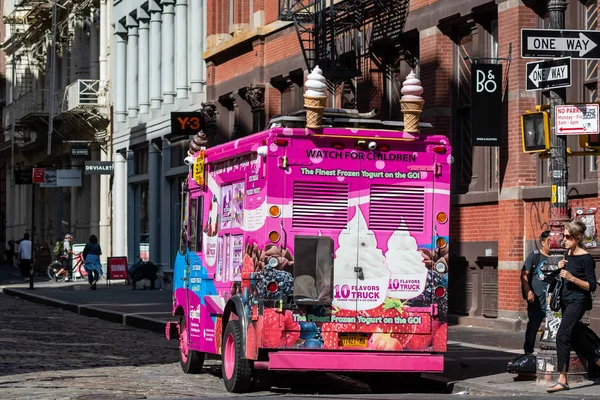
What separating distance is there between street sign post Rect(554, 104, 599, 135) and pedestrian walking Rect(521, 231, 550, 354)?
5.50ft

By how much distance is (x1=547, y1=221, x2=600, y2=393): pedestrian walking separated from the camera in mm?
14188

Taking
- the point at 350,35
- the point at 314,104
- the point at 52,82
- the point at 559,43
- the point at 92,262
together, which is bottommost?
the point at 92,262

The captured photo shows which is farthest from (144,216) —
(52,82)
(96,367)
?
(96,367)

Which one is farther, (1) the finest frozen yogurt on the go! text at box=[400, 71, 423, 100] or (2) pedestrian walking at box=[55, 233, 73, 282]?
(2) pedestrian walking at box=[55, 233, 73, 282]

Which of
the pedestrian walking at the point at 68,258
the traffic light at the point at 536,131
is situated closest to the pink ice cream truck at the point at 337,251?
the traffic light at the point at 536,131

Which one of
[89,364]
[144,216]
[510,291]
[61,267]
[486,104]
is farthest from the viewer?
[61,267]

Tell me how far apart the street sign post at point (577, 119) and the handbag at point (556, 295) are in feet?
5.14

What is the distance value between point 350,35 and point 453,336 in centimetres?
937

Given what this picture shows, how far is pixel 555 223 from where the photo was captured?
1477 cm

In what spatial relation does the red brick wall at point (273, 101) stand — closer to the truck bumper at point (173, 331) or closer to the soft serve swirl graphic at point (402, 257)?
the truck bumper at point (173, 331)

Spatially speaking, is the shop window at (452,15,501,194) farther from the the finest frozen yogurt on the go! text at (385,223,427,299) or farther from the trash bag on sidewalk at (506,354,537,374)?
the the finest frozen yogurt on the go! text at (385,223,427,299)

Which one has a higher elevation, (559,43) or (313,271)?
(559,43)

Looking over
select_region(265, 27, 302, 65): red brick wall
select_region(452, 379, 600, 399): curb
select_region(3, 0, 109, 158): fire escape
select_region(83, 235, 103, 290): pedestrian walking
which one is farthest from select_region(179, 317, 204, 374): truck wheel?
select_region(3, 0, 109, 158): fire escape

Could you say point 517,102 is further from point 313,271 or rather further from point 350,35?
point 313,271
